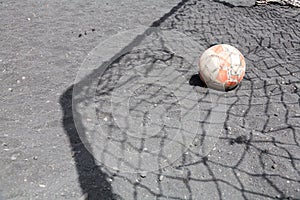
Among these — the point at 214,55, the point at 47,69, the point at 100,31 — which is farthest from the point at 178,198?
the point at 100,31

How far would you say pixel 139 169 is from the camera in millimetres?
2414

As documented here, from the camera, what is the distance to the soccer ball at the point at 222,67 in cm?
299

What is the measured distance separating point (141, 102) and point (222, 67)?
814 mm

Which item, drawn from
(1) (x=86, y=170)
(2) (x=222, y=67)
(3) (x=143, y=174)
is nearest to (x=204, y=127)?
(2) (x=222, y=67)

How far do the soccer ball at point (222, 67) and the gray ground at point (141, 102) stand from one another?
0.17m

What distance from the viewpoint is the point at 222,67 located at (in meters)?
2.98

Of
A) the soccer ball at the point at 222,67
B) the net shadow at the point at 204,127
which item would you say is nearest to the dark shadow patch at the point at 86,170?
the net shadow at the point at 204,127

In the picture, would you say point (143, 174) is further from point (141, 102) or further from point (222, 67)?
point (222, 67)

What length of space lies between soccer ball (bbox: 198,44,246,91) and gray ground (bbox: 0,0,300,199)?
0.17 meters

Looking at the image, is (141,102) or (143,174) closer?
(143,174)

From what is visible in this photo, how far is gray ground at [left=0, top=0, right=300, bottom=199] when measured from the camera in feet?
7.55

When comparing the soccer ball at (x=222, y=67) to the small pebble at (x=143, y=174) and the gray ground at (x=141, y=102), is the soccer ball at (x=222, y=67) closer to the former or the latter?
the gray ground at (x=141, y=102)

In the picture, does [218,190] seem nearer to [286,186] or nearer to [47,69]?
[286,186]

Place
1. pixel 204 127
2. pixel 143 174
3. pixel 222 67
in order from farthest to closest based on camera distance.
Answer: pixel 222 67, pixel 204 127, pixel 143 174
